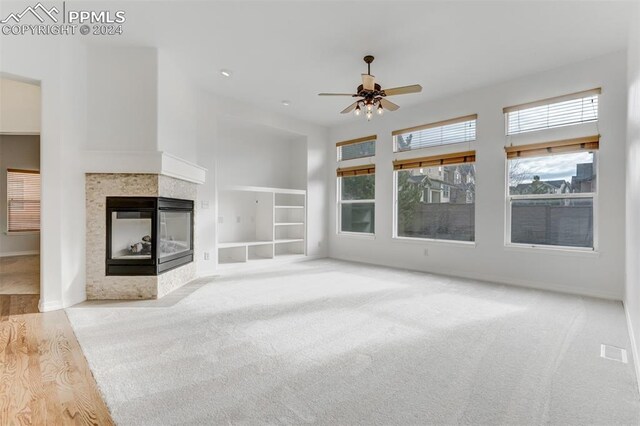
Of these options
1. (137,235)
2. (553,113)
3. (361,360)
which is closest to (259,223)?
(137,235)

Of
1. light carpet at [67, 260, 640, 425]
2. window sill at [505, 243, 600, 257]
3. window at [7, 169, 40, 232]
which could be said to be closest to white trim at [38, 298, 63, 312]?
light carpet at [67, 260, 640, 425]

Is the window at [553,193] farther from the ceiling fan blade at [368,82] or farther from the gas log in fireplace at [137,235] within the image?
the gas log in fireplace at [137,235]

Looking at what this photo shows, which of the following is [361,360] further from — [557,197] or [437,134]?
[437,134]

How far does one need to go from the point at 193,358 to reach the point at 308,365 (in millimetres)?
873

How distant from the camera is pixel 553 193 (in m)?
4.44

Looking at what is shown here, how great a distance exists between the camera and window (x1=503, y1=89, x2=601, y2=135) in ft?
13.6

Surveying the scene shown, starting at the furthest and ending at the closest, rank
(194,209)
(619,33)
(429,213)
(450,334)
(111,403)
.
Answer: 1. (429,213)
2. (194,209)
3. (619,33)
4. (450,334)
5. (111,403)

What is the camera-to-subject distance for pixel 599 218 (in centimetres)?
402

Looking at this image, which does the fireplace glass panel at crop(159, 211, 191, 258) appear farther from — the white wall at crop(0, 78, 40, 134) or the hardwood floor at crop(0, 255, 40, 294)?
the white wall at crop(0, 78, 40, 134)

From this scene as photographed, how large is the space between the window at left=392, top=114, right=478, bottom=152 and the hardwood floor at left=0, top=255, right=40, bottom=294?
625 cm

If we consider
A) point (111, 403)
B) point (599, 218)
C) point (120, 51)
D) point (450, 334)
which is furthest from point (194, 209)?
point (599, 218)

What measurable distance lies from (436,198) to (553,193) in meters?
1.76

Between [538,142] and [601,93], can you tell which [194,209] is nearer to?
[538,142]

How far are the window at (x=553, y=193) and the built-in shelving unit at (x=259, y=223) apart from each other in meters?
4.03
